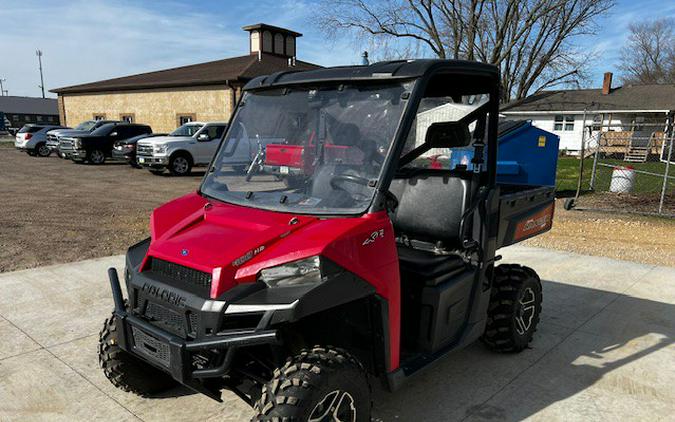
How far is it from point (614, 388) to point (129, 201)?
400 inches

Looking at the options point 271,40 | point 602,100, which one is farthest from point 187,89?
point 602,100

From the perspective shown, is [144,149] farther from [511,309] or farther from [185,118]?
[511,309]

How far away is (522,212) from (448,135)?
127 centimetres

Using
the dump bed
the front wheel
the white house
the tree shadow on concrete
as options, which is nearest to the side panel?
the front wheel

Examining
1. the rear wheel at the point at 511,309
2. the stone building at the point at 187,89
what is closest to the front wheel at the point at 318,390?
the rear wheel at the point at 511,309

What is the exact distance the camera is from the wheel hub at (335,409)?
2.35 metres

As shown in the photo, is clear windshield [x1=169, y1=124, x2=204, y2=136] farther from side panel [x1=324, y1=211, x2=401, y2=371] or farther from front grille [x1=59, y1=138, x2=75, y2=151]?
side panel [x1=324, y1=211, x2=401, y2=371]

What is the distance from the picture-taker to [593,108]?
33.4m

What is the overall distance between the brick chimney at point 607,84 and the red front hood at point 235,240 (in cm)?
3930

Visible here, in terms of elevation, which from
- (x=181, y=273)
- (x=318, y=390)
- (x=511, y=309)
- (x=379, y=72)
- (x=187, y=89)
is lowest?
(x=511, y=309)

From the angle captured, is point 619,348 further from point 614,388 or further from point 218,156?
point 218,156

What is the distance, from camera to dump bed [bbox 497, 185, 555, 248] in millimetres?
3645

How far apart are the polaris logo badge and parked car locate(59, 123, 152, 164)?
63.1 ft

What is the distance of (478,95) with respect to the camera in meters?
3.57
